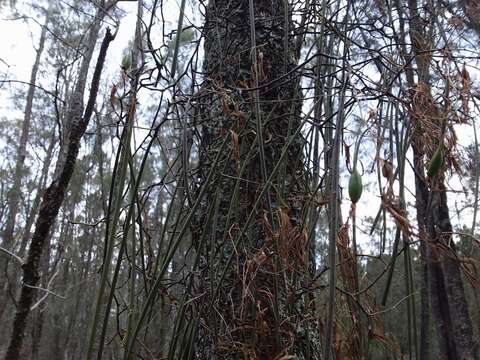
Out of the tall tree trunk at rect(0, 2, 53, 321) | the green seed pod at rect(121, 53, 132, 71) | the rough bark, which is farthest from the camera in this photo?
the tall tree trunk at rect(0, 2, 53, 321)

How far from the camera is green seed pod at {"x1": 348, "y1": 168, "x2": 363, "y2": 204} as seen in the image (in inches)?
24.8

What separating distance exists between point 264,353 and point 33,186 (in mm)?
10392

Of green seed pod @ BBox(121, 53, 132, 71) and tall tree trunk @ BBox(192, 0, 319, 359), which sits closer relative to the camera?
tall tree trunk @ BBox(192, 0, 319, 359)

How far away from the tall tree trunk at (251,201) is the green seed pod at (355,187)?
0.16 meters

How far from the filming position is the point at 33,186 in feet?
33.3

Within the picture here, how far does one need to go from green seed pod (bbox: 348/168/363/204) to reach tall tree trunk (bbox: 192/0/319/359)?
16 cm

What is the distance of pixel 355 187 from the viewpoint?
630 millimetres

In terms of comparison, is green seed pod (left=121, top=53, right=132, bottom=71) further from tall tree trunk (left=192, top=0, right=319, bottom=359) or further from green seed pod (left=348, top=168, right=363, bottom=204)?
green seed pod (left=348, top=168, right=363, bottom=204)

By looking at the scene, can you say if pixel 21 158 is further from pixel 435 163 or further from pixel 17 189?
pixel 435 163

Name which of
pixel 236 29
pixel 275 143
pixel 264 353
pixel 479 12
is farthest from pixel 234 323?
pixel 479 12

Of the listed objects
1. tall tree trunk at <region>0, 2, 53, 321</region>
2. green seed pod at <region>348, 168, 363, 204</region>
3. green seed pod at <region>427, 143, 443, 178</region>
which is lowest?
green seed pod at <region>348, 168, 363, 204</region>

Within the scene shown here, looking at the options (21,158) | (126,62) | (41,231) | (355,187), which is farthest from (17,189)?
(355,187)

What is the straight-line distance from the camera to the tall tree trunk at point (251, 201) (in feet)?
2.75

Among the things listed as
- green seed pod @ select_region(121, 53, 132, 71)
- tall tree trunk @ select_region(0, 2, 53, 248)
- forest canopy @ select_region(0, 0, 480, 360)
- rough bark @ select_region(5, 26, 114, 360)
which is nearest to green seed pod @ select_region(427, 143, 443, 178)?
forest canopy @ select_region(0, 0, 480, 360)
